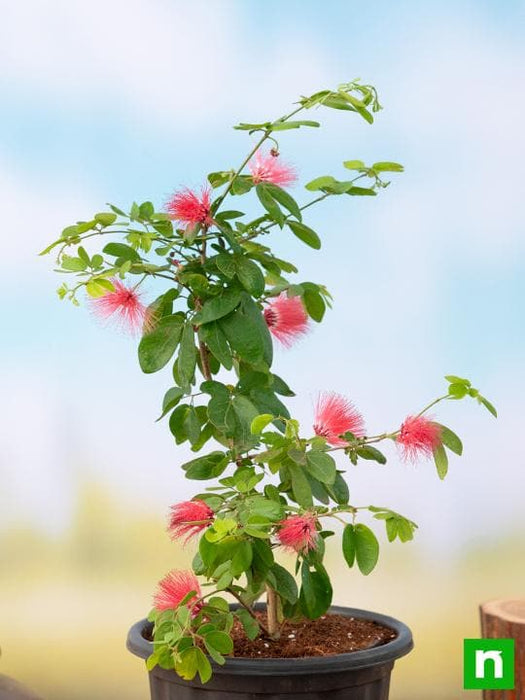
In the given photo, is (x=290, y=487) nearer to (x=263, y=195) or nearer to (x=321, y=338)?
(x=263, y=195)

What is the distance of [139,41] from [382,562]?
129 centimetres

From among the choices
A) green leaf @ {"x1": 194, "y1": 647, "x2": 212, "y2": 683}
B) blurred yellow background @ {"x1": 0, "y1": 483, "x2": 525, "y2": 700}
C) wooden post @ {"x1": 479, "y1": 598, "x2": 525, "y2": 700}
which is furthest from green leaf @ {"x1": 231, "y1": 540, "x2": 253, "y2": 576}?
blurred yellow background @ {"x1": 0, "y1": 483, "x2": 525, "y2": 700}

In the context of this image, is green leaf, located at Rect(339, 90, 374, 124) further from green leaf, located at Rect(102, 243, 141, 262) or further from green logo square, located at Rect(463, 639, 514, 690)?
green logo square, located at Rect(463, 639, 514, 690)

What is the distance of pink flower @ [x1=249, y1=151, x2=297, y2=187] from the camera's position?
1569mm

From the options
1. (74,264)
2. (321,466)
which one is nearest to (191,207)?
(74,264)

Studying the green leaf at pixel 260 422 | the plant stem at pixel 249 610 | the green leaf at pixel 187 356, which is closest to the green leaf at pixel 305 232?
the green leaf at pixel 187 356

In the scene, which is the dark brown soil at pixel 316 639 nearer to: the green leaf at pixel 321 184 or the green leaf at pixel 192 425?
the green leaf at pixel 192 425

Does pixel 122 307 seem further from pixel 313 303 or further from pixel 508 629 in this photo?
pixel 508 629

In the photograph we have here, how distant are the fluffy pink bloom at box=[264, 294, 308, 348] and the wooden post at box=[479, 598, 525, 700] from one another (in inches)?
31.9

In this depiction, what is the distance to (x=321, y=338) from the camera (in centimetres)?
244

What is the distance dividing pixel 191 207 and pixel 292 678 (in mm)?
688

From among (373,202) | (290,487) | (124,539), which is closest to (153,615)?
(290,487)

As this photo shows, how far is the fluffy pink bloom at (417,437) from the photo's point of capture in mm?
1554

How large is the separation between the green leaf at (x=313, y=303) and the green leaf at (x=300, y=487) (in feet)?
0.88
